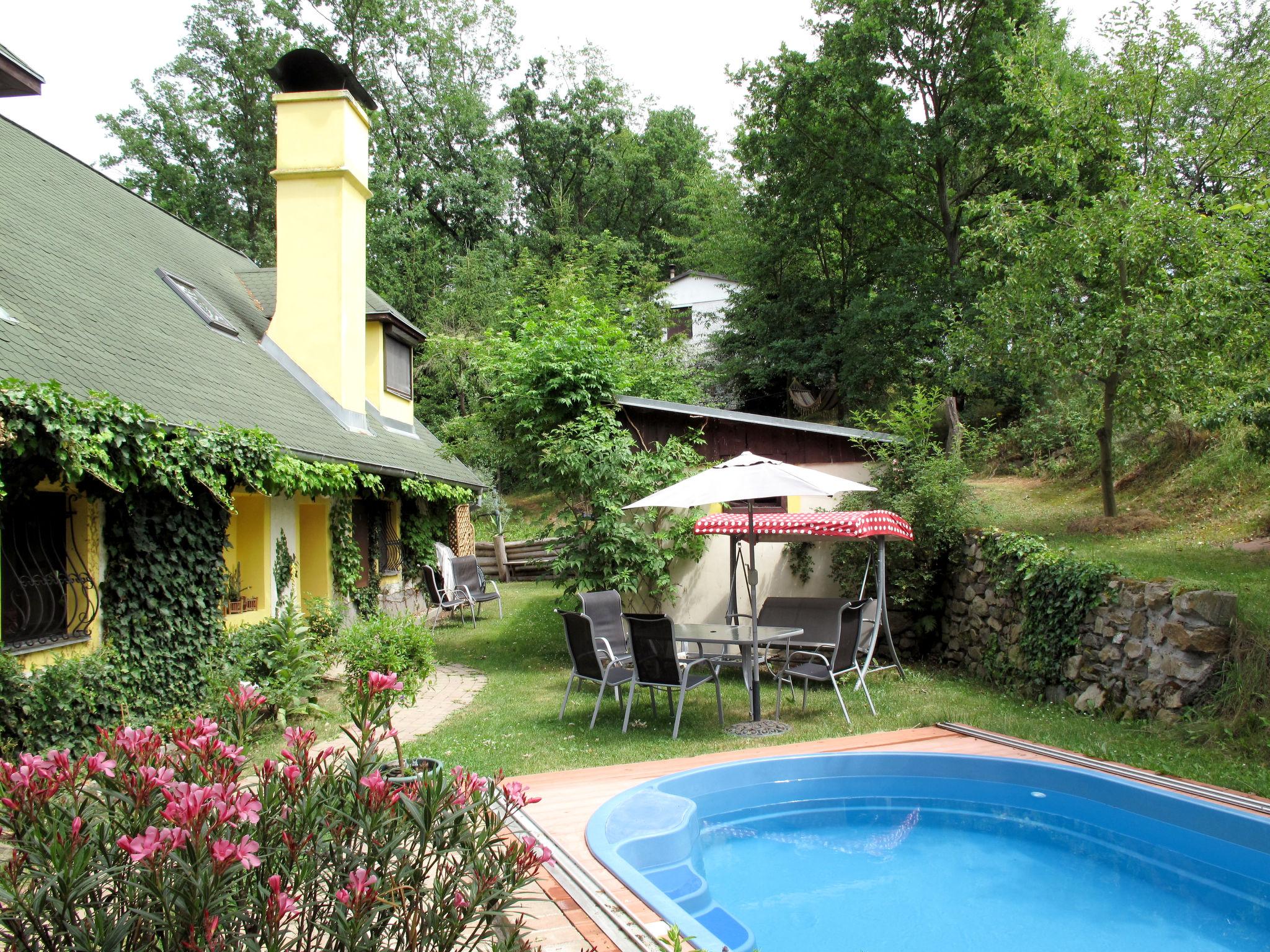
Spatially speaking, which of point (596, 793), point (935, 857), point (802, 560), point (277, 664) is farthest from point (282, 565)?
point (935, 857)

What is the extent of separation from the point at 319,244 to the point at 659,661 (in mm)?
8490

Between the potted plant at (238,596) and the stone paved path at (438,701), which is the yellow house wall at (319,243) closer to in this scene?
the potted plant at (238,596)

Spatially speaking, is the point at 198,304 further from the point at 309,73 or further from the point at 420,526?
the point at 420,526

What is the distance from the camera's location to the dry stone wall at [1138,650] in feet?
20.6

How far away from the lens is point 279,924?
182cm

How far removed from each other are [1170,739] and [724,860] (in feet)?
11.6

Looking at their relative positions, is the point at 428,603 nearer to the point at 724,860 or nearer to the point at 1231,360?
the point at 724,860

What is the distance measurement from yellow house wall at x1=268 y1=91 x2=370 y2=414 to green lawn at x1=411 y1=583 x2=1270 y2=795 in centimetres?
534

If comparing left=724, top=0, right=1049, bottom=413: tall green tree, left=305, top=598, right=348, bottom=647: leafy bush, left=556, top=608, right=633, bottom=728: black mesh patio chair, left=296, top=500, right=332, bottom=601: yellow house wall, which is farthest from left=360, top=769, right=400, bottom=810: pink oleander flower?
left=724, top=0, right=1049, bottom=413: tall green tree

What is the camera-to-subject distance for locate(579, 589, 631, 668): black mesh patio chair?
870 cm

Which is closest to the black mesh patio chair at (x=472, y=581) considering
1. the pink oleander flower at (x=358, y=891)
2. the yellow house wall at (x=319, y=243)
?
the yellow house wall at (x=319, y=243)

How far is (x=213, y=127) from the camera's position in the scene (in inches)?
1144

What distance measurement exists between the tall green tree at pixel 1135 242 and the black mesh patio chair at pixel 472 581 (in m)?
8.48

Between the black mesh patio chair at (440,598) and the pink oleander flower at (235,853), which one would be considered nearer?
the pink oleander flower at (235,853)
